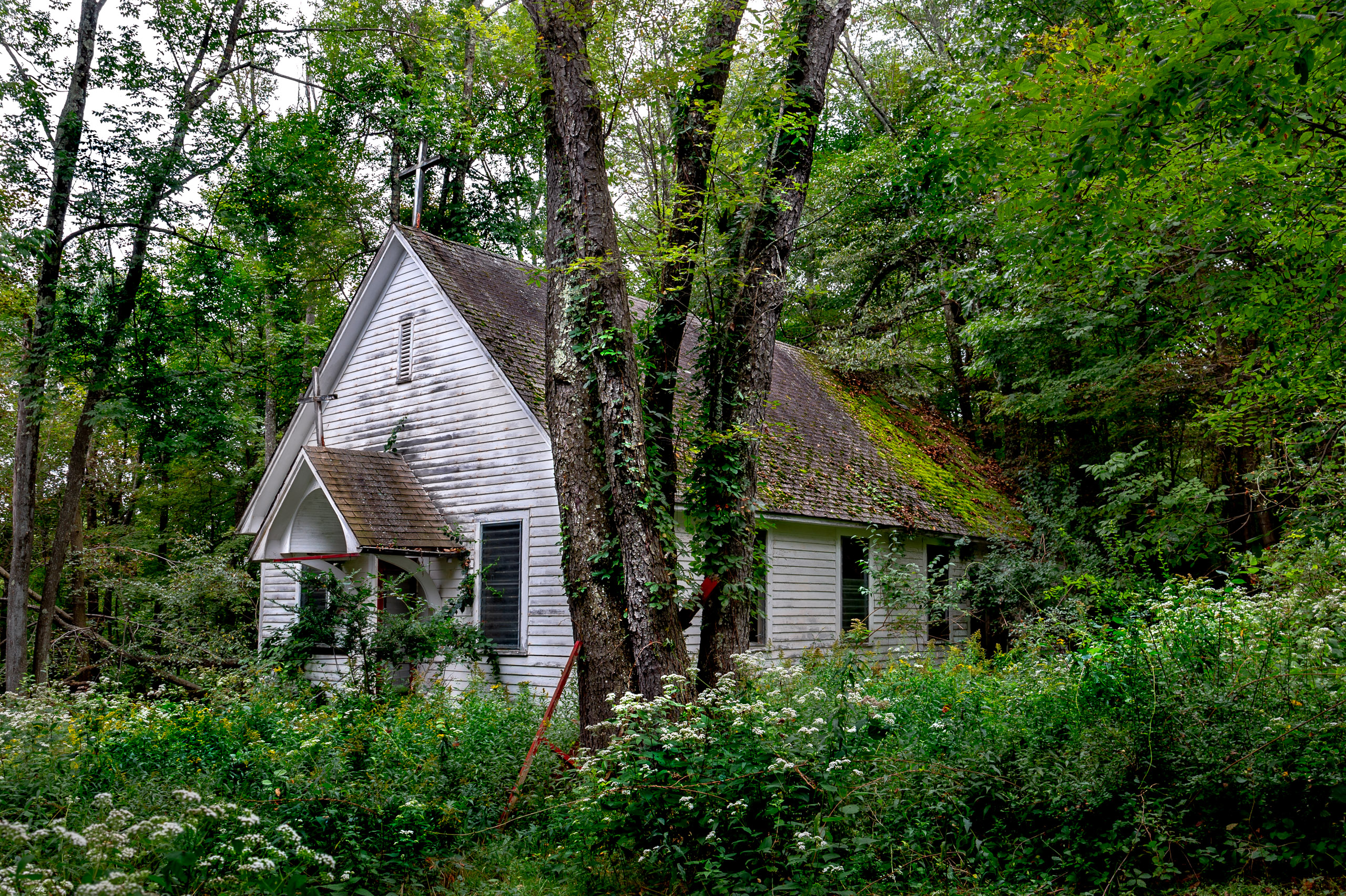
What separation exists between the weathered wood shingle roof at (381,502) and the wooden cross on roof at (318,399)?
Answer: 1836 mm

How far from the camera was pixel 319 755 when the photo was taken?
595 centimetres

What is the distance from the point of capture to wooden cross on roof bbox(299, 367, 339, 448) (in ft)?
49.4

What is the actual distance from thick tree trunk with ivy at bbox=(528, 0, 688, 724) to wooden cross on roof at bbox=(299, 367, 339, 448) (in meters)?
8.76

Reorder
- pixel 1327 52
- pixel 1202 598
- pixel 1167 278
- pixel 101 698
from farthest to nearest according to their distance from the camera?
pixel 1167 278 → pixel 101 698 → pixel 1202 598 → pixel 1327 52

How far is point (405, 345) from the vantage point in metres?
14.2

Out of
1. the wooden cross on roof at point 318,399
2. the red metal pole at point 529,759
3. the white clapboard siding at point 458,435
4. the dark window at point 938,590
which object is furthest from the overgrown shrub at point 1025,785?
the wooden cross on roof at point 318,399

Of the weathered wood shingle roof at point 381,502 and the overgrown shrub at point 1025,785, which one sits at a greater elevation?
the weathered wood shingle roof at point 381,502

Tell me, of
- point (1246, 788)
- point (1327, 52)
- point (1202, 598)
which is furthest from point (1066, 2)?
point (1246, 788)

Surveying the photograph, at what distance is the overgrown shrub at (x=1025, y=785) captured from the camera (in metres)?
4.78

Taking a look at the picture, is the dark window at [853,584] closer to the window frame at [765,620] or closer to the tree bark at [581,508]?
the window frame at [765,620]

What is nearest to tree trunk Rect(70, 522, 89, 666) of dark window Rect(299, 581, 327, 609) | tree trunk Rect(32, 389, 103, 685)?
tree trunk Rect(32, 389, 103, 685)

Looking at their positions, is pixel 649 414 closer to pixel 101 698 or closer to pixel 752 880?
pixel 752 880

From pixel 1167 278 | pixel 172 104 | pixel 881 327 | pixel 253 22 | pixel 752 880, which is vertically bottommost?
pixel 752 880

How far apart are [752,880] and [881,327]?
61.5 ft
